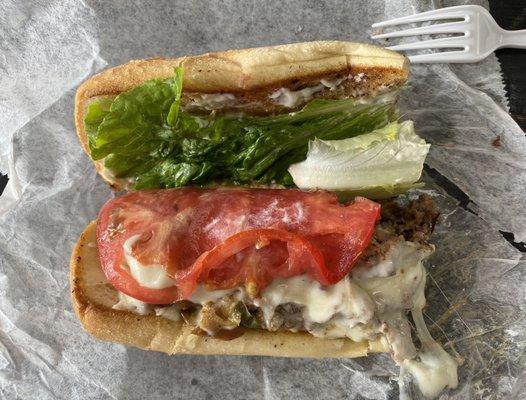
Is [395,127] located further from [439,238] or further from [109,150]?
[109,150]

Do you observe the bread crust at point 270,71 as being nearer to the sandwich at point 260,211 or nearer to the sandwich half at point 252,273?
the sandwich at point 260,211

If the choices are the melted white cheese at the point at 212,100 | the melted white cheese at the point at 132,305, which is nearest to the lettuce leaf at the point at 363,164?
the melted white cheese at the point at 212,100

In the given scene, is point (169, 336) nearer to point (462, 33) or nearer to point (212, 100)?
point (212, 100)

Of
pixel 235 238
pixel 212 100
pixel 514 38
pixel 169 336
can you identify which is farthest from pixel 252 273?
pixel 514 38

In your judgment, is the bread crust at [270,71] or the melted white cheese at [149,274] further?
the bread crust at [270,71]

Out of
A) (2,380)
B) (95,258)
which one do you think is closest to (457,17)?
(95,258)

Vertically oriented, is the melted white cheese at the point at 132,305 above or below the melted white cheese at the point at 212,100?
below

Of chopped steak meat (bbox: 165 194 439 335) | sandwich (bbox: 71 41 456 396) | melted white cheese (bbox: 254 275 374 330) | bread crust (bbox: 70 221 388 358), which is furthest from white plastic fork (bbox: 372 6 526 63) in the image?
bread crust (bbox: 70 221 388 358)
